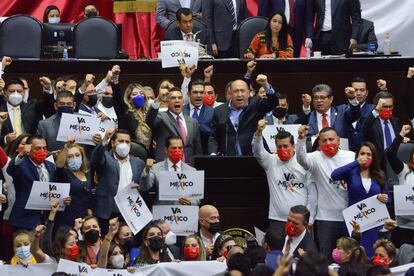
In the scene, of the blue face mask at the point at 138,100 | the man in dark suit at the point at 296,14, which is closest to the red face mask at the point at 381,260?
the blue face mask at the point at 138,100

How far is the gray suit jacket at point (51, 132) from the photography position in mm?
16719

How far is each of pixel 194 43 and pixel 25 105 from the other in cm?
213

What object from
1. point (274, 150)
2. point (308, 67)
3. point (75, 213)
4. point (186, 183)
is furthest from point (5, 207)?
point (308, 67)

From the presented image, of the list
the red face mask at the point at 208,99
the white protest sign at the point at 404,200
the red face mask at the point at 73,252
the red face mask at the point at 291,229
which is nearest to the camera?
the red face mask at the point at 73,252

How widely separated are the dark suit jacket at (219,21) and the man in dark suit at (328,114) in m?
2.79

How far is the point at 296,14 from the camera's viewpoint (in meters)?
20.1

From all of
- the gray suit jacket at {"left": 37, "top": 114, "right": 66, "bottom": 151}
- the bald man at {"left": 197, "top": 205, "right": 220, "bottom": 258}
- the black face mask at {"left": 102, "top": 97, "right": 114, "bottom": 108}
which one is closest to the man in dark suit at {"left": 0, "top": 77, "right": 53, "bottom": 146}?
the gray suit jacket at {"left": 37, "top": 114, "right": 66, "bottom": 151}

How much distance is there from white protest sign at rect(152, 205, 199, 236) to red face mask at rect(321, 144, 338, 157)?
5.02ft

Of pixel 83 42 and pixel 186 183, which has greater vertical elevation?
pixel 83 42

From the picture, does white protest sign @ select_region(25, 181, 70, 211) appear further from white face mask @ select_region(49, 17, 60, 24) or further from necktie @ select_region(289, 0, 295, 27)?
necktie @ select_region(289, 0, 295, 27)

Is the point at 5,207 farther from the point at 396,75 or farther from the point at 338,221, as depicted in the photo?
the point at 396,75

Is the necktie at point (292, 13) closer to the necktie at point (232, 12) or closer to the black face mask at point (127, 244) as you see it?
the necktie at point (232, 12)

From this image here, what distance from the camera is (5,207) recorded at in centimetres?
1622

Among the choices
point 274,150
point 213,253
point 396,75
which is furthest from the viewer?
point 396,75
